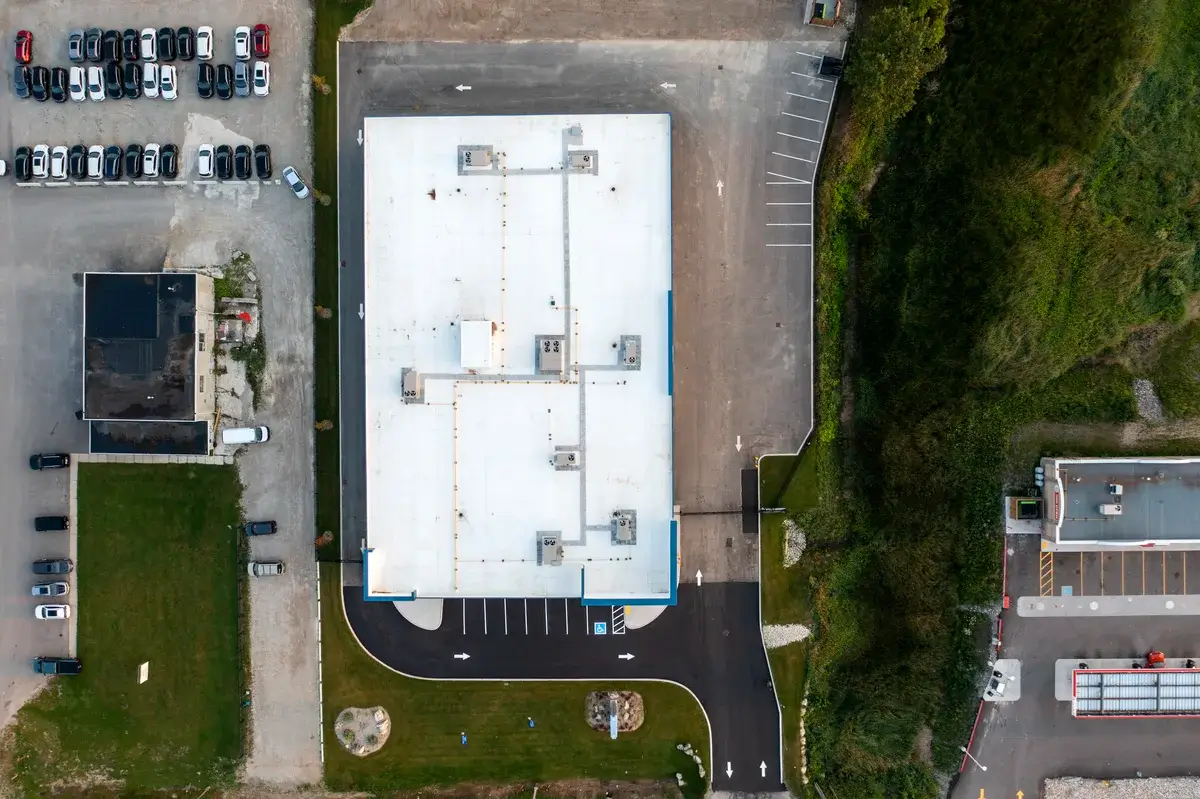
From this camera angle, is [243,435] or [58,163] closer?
[243,435]

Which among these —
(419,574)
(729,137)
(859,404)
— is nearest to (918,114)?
(729,137)

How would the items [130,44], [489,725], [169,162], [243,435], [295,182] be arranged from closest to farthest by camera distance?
[243,435] → [295,182] → [169,162] → [130,44] → [489,725]

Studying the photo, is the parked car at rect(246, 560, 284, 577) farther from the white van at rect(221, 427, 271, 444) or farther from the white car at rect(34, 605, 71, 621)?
the white car at rect(34, 605, 71, 621)

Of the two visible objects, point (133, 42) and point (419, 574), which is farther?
point (133, 42)

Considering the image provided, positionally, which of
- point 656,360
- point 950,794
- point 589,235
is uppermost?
point 589,235

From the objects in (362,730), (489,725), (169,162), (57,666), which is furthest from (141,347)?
(489,725)

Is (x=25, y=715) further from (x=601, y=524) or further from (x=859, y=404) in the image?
(x=859, y=404)

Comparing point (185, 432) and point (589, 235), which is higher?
point (589, 235)

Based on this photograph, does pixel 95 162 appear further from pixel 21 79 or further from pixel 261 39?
pixel 261 39
